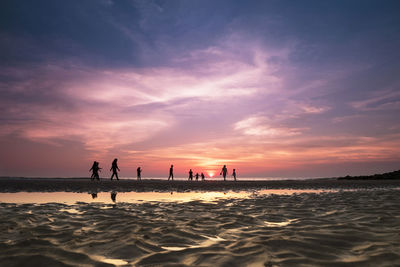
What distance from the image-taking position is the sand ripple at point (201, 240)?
3681 millimetres

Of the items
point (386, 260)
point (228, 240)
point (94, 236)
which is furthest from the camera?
point (94, 236)

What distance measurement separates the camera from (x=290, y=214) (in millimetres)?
7742

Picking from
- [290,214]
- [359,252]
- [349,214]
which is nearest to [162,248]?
[359,252]

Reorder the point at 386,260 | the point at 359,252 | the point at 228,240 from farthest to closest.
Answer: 1. the point at 228,240
2. the point at 359,252
3. the point at 386,260

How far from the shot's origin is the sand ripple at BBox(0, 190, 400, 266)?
3681mm

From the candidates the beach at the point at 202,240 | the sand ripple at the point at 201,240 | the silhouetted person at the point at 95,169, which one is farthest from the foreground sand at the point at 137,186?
the sand ripple at the point at 201,240

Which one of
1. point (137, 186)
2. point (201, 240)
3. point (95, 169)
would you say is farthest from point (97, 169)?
A: point (201, 240)

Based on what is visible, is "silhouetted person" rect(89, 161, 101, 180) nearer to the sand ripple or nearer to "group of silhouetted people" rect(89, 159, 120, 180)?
"group of silhouetted people" rect(89, 159, 120, 180)

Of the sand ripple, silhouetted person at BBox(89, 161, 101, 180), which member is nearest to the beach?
the sand ripple

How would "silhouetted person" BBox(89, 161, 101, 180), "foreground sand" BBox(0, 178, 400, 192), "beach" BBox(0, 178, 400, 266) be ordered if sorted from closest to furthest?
"beach" BBox(0, 178, 400, 266)
"foreground sand" BBox(0, 178, 400, 192)
"silhouetted person" BBox(89, 161, 101, 180)

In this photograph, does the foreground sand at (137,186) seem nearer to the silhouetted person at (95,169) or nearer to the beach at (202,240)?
the silhouetted person at (95,169)

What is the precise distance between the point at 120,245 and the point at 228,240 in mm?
1832

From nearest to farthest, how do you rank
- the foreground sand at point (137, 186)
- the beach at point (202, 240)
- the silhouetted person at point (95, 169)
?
1. the beach at point (202, 240)
2. the foreground sand at point (137, 186)
3. the silhouetted person at point (95, 169)

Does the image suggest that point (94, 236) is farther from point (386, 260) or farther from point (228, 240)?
point (386, 260)
